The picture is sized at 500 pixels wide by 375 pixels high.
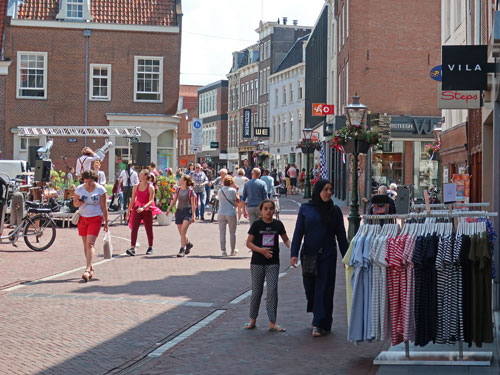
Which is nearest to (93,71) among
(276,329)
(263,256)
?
(263,256)

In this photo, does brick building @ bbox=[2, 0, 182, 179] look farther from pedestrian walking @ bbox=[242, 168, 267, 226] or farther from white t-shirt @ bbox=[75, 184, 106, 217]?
white t-shirt @ bbox=[75, 184, 106, 217]

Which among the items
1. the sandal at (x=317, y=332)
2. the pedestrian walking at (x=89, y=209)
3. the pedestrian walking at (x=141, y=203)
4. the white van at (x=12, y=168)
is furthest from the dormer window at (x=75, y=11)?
the sandal at (x=317, y=332)

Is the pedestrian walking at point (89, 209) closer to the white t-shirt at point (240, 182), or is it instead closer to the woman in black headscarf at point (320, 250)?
the woman in black headscarf at point (320, 250)

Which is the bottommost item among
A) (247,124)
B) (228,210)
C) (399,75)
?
(228,210)

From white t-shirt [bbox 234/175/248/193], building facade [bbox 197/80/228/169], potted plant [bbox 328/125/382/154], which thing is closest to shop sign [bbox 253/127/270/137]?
building facade [bbox 197/80/228/169]

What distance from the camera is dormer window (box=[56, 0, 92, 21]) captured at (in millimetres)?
41344

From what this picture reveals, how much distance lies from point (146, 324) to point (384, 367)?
3262 mm

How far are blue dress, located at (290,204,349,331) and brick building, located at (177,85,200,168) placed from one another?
3705 inches

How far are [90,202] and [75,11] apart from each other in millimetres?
30345

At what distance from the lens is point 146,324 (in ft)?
31.6

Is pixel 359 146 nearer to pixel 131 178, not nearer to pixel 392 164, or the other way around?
pixel 131 178

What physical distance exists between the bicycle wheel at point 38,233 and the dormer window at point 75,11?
A: 25.8 meters

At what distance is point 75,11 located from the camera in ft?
137

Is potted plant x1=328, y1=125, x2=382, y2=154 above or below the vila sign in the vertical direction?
below
